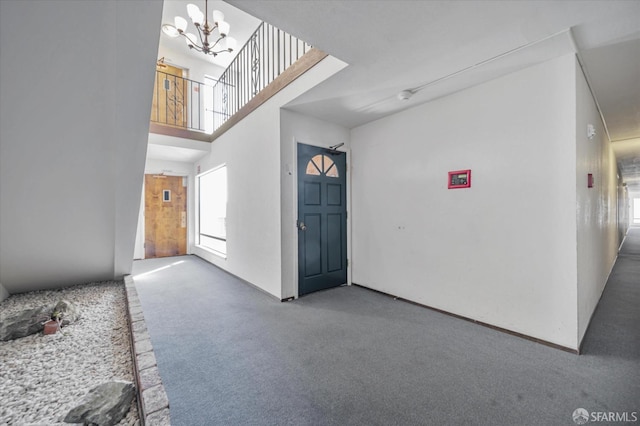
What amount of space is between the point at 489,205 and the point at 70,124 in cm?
334

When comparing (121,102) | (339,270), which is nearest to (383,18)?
(121,102)

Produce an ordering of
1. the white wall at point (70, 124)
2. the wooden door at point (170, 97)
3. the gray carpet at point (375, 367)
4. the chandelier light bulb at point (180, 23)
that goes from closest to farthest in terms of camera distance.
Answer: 1. the white wall at point (70, 124)
2. the gray carpet at point (375, 367)
3. the chandelier light bulb at point (180, 23)
4. the wooden door at point (170, 97)

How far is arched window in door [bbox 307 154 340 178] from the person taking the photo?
143 inches

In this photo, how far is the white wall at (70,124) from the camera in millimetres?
1191

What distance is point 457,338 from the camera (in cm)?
235

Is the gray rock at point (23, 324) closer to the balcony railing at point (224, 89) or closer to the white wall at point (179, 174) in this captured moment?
the balcony railing at point (224, 89)

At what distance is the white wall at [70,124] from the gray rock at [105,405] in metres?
1.42

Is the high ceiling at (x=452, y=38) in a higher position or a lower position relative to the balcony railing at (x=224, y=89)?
lower

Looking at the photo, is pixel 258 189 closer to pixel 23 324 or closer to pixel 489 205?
pixel 23 324

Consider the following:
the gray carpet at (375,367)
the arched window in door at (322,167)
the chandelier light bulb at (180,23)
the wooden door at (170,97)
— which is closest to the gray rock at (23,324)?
the gray carpet at (375,367)

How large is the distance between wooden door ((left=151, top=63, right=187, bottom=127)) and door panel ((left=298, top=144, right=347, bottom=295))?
4.21 meters

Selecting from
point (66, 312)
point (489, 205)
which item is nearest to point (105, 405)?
point (66, 312)

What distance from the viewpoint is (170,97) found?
6.25 m

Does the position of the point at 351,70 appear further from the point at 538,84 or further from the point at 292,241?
the point at 292,241
